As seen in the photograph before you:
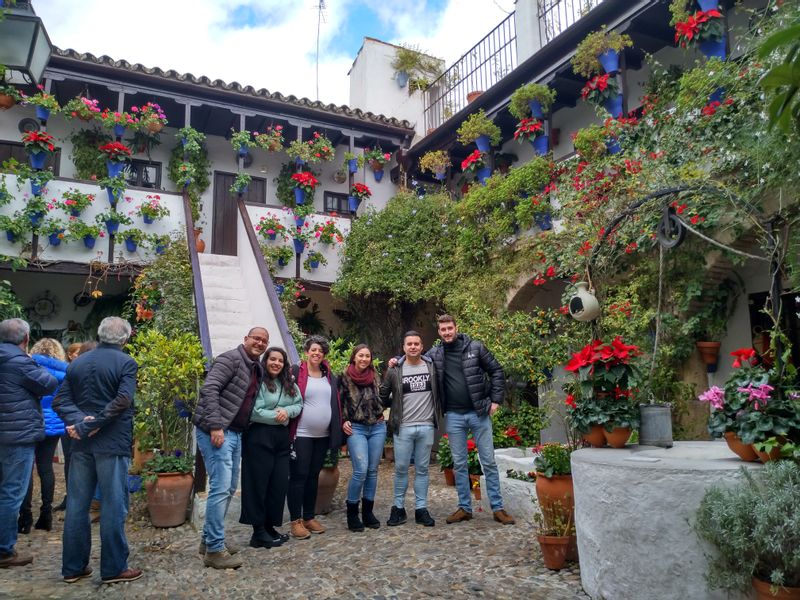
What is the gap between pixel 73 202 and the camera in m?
9.26

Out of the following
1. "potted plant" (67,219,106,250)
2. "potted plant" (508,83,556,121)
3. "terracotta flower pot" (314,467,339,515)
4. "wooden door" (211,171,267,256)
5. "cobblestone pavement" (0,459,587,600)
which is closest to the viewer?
"cobblestone pavement" (0,459,587,600)

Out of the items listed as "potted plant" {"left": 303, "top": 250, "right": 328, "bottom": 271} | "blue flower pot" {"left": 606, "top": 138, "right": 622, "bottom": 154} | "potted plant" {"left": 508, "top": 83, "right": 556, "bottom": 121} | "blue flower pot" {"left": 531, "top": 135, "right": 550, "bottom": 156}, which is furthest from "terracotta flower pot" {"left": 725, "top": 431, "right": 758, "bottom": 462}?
"potted plant" {"left": 303, "top": 250, "right": 328, "bottom": 271}

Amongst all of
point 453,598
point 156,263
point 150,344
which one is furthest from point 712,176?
point 156,263

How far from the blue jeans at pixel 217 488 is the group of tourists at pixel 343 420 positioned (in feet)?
0.12

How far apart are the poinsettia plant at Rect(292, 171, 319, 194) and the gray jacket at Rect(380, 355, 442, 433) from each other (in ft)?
22.8

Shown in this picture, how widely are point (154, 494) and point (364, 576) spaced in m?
2.37

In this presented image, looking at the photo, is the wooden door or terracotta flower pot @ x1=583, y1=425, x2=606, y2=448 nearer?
terracotta flower pot @ x1=583, y1=425, x2=606, y2=448

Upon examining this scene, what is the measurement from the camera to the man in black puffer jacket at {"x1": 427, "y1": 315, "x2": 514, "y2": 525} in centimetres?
517

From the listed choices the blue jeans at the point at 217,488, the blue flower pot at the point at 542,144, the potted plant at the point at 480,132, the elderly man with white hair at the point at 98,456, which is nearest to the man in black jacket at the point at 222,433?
the blue jeans at the point at 217,488

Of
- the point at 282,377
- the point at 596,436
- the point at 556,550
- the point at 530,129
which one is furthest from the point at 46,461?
the point at 530,129

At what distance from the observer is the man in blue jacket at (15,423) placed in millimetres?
4094

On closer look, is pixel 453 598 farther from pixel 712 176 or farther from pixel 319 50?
pixel 319 50

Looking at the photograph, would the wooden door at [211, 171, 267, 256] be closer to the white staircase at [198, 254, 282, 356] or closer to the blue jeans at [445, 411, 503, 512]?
the white staircase at [198, 254, 282, 356]

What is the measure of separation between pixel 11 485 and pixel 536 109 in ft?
27.0
